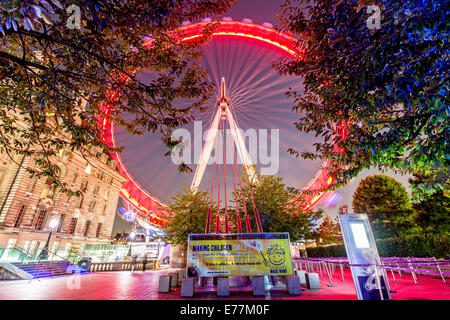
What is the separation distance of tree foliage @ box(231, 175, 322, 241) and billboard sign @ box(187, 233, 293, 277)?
27.6 feet

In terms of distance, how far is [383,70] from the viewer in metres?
3.33

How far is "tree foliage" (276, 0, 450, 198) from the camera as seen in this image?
2926 mm

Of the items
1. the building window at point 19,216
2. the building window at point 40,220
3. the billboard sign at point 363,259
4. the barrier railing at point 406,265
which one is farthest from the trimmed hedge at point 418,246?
the building window at point 40,220

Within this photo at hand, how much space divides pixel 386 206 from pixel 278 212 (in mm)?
15147

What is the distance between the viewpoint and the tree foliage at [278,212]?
14.7m

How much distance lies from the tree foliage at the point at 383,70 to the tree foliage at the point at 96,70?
2.60 metres

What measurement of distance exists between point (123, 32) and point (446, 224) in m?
26.9

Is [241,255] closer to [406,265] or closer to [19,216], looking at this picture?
[406,265]

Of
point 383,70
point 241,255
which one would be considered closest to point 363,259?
point 241,255

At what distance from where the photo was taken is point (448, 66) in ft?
10.4

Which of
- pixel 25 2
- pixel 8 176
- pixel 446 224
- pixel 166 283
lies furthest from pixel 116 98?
pixel 8 176

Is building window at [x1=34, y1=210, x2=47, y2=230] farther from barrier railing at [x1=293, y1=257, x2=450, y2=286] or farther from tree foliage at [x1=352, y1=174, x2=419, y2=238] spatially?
tree foliage at [x1=352, y1=174, x2=419, y2=238]

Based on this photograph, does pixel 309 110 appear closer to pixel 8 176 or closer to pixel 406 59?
pixel 406 59

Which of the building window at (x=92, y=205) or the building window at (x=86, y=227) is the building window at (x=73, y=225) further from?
the building window at (x=92, y=205)
